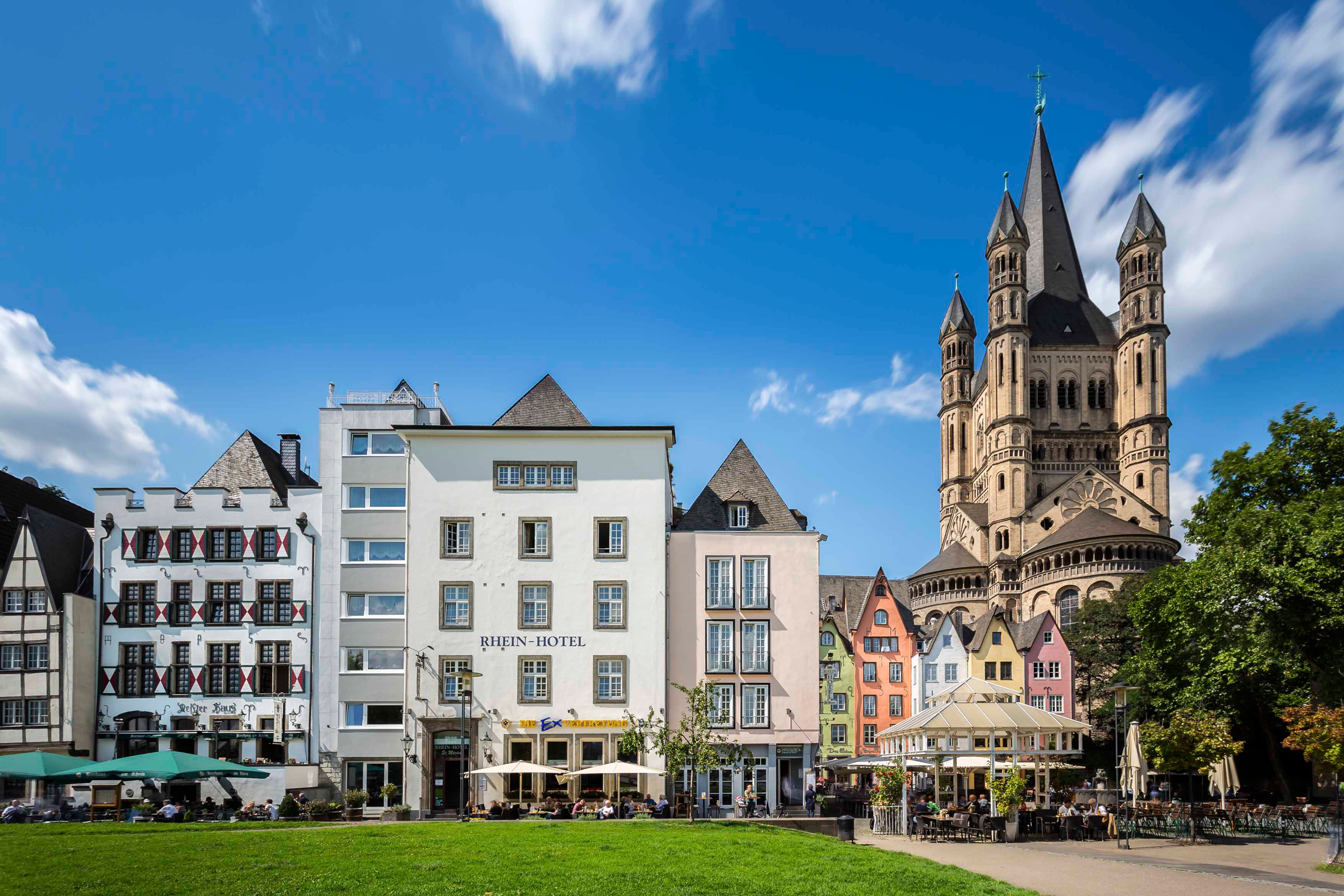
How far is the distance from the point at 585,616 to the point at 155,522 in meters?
19.6

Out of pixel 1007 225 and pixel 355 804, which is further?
pixel 1007 225

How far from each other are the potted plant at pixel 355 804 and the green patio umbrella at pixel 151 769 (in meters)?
A: 4.25

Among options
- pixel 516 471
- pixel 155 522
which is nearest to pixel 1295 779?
pixel 516 471

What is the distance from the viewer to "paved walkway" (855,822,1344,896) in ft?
65.8

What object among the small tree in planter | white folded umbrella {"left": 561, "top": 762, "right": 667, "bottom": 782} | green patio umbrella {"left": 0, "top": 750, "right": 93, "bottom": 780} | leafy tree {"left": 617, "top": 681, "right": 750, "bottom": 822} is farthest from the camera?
the small tree in planter

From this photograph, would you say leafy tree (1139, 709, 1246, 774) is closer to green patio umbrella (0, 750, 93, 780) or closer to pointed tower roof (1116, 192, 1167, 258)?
green patio umbrella (0, 750, 93, 780)

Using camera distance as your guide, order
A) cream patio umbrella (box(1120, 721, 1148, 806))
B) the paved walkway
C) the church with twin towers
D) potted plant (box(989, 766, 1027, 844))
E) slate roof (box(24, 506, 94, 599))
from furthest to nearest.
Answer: the church with twin towers → slate roof (box(24, 506, 94, 599)) → cream patio umbrella (box(1120, 721, 1148, 806)) → potted plant (box(989, 766, 1027, 844)) → the paved walkway

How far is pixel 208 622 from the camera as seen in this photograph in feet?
146


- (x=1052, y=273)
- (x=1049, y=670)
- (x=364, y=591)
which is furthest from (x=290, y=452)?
(x=1052, y=273)

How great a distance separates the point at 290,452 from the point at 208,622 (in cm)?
1208

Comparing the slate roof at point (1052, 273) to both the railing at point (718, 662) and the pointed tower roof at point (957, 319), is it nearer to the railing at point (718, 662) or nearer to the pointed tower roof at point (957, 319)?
the pointed tower roof at point (957, 319)

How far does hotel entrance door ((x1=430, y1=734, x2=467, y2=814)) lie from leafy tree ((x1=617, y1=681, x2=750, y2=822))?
22.1 feet

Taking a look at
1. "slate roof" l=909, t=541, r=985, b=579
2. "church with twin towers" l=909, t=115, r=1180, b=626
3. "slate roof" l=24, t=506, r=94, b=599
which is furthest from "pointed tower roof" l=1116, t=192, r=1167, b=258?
"slate roof" l=24, t=506, r=94, b=599

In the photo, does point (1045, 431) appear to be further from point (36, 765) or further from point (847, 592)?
point (36, 765)
